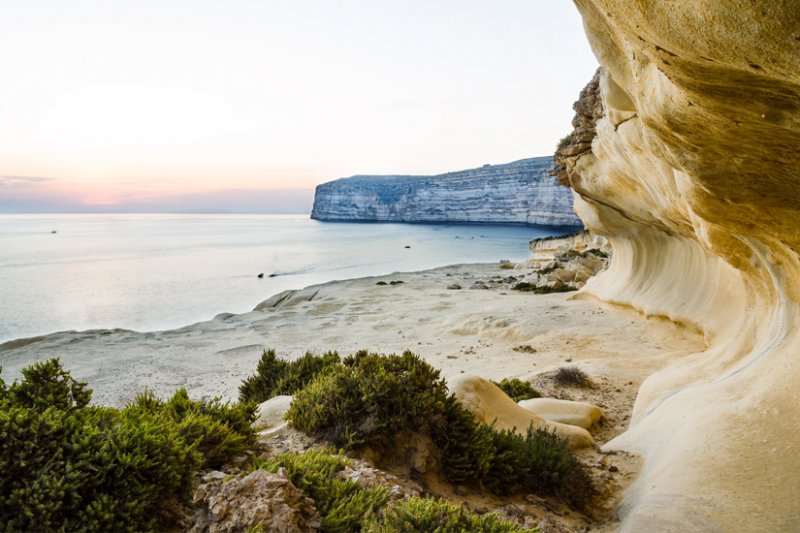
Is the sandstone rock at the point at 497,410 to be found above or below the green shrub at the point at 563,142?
below

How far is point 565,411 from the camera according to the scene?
721cm

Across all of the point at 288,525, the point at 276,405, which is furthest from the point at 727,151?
the point at 276,405

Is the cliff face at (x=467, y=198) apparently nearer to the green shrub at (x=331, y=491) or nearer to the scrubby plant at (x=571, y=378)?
the scrubby plant at (x=571, y=378)

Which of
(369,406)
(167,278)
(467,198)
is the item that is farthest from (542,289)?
(467,198)

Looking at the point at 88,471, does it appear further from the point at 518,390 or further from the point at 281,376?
the point at 518,390

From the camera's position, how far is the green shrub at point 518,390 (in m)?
8.48

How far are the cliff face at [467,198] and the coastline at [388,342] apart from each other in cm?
7087

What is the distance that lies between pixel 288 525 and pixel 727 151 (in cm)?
427

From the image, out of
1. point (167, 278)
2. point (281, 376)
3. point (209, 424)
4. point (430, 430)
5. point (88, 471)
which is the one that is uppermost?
point (88, 471)

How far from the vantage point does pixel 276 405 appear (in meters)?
6.01

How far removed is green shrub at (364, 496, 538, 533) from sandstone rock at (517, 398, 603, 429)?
4.01 metres

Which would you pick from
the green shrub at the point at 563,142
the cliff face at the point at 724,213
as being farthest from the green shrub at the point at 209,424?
the green shrub at the point at 563,142

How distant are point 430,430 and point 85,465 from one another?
119 inches

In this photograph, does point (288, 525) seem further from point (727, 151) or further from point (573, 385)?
point (573, 385)
